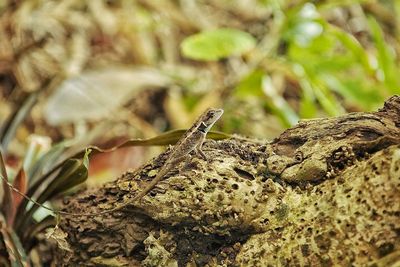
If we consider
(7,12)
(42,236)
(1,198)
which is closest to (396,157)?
(42,236)

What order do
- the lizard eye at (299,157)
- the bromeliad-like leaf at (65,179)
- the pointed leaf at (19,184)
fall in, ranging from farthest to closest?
the pointed leaf at (19,184)
the bromeliad-like leaf at (65,179)
the lizard eye at (299,157)

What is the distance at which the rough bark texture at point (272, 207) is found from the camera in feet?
3.49

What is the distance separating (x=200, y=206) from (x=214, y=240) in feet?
0.26

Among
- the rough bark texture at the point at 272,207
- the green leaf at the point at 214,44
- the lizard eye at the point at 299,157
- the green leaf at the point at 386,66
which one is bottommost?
the rough bark texture at the point at 272,207

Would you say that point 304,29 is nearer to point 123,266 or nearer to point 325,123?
point 325,123

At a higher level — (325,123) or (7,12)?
(7,12)

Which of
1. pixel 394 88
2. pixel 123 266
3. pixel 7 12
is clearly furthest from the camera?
pixel 7 12

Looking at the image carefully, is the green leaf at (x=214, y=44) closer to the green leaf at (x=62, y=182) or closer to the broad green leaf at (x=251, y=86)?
the broad green leaf at (x=251, y=86)

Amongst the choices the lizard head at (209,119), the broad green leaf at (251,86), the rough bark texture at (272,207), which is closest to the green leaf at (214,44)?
the broad green leaf at (251,86)

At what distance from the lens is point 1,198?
1647mm

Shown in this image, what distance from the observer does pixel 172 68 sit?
3.81 m

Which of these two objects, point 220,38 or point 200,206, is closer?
point 200,206

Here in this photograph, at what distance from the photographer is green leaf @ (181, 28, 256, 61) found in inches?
117

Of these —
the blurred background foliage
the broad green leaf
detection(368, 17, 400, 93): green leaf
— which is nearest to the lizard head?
the blurred background foliage
